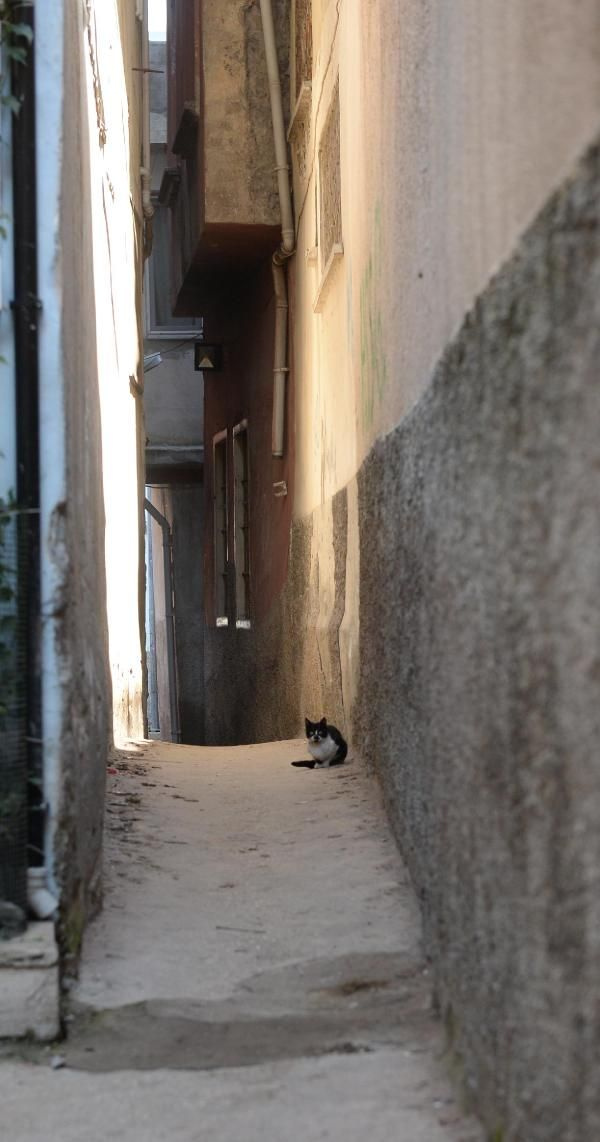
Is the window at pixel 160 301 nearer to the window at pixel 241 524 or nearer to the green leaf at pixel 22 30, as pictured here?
the window at pixel 241 524

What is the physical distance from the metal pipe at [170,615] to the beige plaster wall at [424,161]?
8.61 m

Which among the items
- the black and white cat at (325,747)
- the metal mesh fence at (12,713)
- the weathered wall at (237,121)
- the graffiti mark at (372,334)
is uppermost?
the weathered wall at (237,121)

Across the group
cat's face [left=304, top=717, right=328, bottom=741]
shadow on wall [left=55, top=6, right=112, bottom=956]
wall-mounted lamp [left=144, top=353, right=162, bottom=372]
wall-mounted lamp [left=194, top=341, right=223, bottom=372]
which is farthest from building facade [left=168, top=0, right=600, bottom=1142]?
wall-mounted lamp [left=144, top=353, right=162, bottom=372]

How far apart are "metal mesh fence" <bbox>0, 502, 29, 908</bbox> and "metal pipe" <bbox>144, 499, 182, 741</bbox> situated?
12385 mm

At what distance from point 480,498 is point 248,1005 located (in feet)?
5.02

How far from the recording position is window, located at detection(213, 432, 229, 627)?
13414mm

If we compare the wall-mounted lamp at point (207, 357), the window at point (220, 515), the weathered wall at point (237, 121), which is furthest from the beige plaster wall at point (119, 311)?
the window at point (220, 515)

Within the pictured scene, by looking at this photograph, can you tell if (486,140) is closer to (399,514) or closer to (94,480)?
(399,514)

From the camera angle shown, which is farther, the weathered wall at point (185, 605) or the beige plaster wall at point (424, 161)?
the weathered wall at point (185, 605)

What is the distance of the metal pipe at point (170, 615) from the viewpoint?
15805 mm

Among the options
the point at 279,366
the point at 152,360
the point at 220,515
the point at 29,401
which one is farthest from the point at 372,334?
the point at 152,360

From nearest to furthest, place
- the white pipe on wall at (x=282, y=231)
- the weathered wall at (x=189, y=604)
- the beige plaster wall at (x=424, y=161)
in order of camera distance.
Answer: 1. the beige plaster wall at (x=424, y=161)
2. the white pipe on wall at (x=282, y=231)
3. the weathered wall at (x=189, y=604)

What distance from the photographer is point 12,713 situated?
3.24 m

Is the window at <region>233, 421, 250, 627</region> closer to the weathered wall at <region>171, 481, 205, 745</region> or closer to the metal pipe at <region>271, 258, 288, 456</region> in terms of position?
the metal pipe at <region>271, 258, 288, 456</region>
